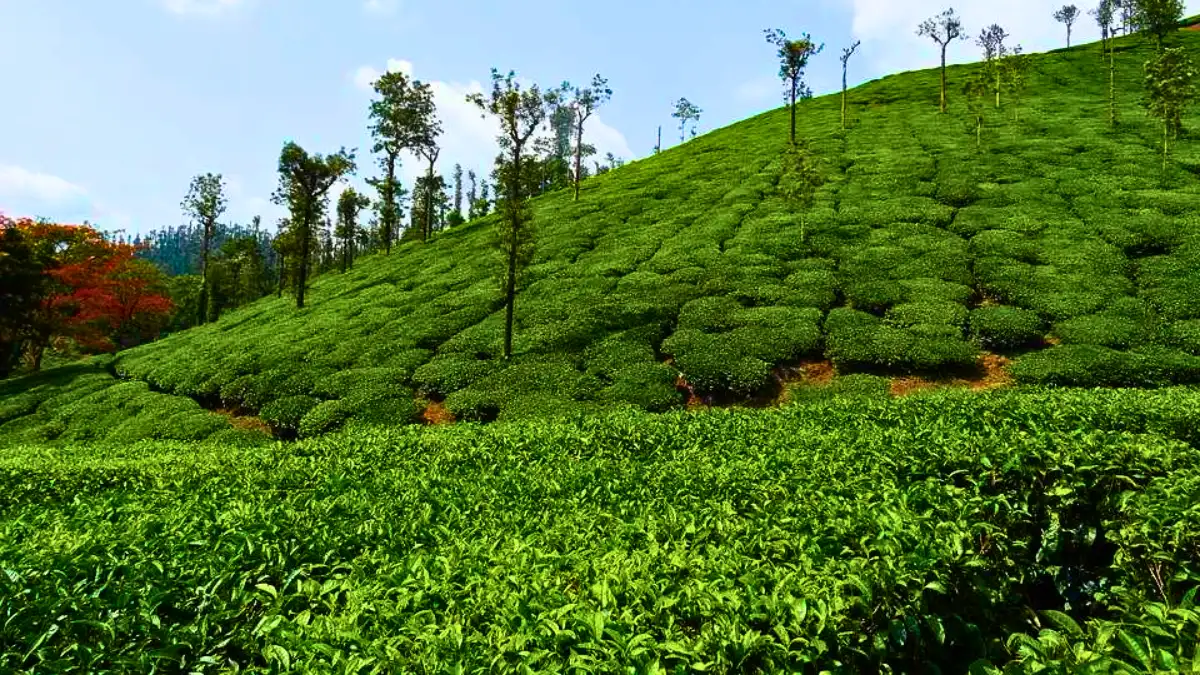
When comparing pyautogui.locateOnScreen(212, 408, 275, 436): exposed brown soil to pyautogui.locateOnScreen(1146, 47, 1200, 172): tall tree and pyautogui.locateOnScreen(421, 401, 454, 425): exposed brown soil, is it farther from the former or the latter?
pyautogui.locateOnScreen(1146, 47, 1200, 172): tall tree

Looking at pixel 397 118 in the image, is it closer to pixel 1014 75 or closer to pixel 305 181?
pixel 305 181

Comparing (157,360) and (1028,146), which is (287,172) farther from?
(1028,146)

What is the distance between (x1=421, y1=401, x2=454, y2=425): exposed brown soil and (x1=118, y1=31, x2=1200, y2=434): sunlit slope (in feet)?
1.52

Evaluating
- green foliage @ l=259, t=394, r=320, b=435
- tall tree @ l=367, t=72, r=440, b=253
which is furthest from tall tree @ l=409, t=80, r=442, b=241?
green foliage @ l=259, t=394, r=320, b=435

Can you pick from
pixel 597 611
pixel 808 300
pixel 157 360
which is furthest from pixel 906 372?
pixel 157 360

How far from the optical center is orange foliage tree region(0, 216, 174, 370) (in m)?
50.6

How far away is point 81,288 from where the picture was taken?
55250mm

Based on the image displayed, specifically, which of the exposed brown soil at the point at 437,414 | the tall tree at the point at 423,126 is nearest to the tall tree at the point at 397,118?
the tall tree at the point at 423,126

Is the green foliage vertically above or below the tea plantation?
below

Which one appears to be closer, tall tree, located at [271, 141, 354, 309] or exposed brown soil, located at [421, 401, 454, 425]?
exposed brown soil, located at [421, 401, 454, 425]

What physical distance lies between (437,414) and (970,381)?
20861 mm

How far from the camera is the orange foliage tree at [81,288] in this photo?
50.6 meters

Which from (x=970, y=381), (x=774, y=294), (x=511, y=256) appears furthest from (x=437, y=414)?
(x=970, y=381)

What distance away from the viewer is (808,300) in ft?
106
